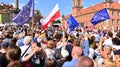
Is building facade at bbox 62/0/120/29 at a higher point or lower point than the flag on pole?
lower

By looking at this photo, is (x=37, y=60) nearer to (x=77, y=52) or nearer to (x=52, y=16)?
(x=77, y=52)

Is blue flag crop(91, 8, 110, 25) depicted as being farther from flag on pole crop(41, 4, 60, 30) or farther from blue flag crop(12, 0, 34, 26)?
blue flag crop(12, 0, 34, 26)

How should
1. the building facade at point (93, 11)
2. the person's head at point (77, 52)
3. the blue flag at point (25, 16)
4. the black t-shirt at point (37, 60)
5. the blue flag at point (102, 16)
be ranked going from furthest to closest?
1. the building facade at point (93, 11)
2. the blue flag at point (102, 16)
3. the blue flag at point (25, 16)
4. the black t-shirt at point (37, 60)
5. the person's head at point (77, 52)

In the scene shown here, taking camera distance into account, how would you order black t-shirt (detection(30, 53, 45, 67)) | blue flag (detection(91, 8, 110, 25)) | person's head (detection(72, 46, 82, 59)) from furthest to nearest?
blue flag (detection(91, 8, 110, 25)) → black t-shirt (detection(30, 53, 45, 67)) → person's head (detection(72, 46, 82, 59))

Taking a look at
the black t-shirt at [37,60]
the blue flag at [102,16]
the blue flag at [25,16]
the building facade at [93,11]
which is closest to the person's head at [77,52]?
the black t-shirt at [37,60]

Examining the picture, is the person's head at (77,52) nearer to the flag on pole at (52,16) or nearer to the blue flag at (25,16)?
the blue flag at (25,16)

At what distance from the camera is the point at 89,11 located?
13475 centimetres

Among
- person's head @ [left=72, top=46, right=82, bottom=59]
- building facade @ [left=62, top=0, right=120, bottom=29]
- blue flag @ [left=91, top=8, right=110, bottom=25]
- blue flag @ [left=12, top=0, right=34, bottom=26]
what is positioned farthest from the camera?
building facade @ [left=62, top=0, right=120, bottom=29]

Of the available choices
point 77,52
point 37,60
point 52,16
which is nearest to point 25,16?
point 52,16

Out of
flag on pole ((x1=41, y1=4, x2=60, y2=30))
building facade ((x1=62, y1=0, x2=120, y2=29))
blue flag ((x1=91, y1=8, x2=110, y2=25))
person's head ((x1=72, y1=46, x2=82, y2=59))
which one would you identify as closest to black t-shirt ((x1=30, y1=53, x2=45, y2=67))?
person's head ((x1=72, y1=46, x2=82, y2=59))

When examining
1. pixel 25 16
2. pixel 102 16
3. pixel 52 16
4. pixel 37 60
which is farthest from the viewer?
pixel 102 16

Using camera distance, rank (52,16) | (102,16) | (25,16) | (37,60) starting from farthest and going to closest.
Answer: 1. (102,16)
2. (52,16)
3. (25,16)
4. (37,60)

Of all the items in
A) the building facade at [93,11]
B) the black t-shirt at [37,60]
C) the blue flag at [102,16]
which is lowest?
the building facade at [93,11]

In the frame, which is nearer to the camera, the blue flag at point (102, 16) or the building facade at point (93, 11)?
the blue flag at point (102, 16)
